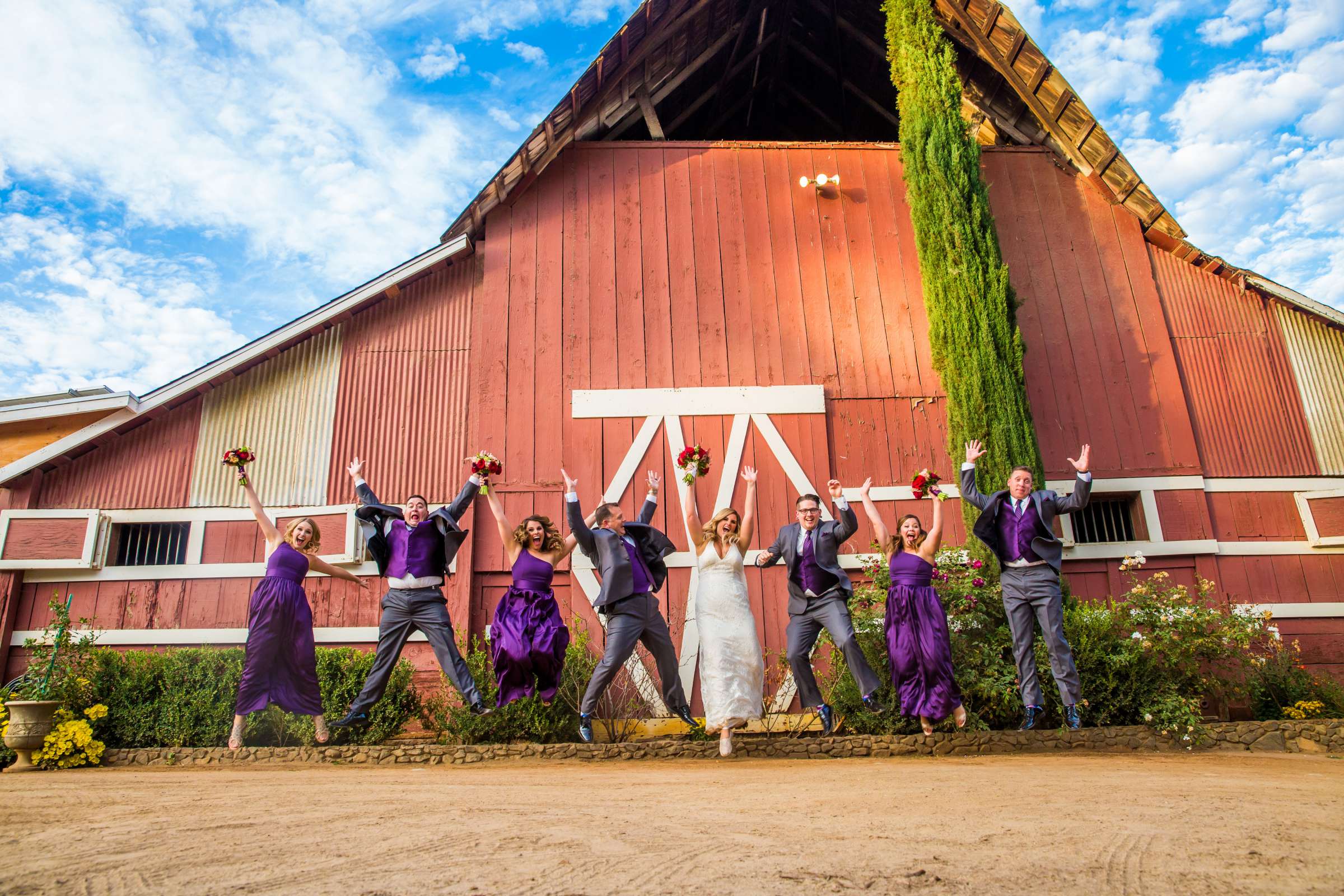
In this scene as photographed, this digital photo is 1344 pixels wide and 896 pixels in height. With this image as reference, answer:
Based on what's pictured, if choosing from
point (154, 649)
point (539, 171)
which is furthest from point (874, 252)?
point (154, 649)

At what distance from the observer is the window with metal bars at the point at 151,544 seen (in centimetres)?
880

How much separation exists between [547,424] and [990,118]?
686 centimetres

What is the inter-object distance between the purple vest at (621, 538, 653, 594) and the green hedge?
8.18 feet

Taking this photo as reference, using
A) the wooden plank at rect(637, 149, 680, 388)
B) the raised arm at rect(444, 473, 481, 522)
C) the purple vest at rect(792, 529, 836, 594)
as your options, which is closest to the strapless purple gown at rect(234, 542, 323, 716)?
the raised arm at rect(444, 473, 481, 522)

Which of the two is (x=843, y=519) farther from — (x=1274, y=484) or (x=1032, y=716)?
(x=1274, y=484)

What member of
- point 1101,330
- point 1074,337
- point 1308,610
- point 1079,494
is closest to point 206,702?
point 1079,494

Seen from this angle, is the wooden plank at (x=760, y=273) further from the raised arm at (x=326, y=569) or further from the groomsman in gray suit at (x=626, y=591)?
the raised arm at (x=326, y=569)

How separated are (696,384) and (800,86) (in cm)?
603

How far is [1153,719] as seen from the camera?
22.0ft

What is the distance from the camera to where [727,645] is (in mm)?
6246

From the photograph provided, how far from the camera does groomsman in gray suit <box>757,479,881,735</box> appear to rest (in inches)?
245

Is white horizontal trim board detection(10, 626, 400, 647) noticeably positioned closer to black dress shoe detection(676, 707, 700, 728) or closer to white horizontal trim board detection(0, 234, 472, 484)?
white horizontal trim board detection(0, 234, 472, 484)

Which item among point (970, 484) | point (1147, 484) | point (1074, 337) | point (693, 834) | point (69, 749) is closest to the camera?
point (693, 834)

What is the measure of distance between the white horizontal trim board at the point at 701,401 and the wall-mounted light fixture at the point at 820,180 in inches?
101
